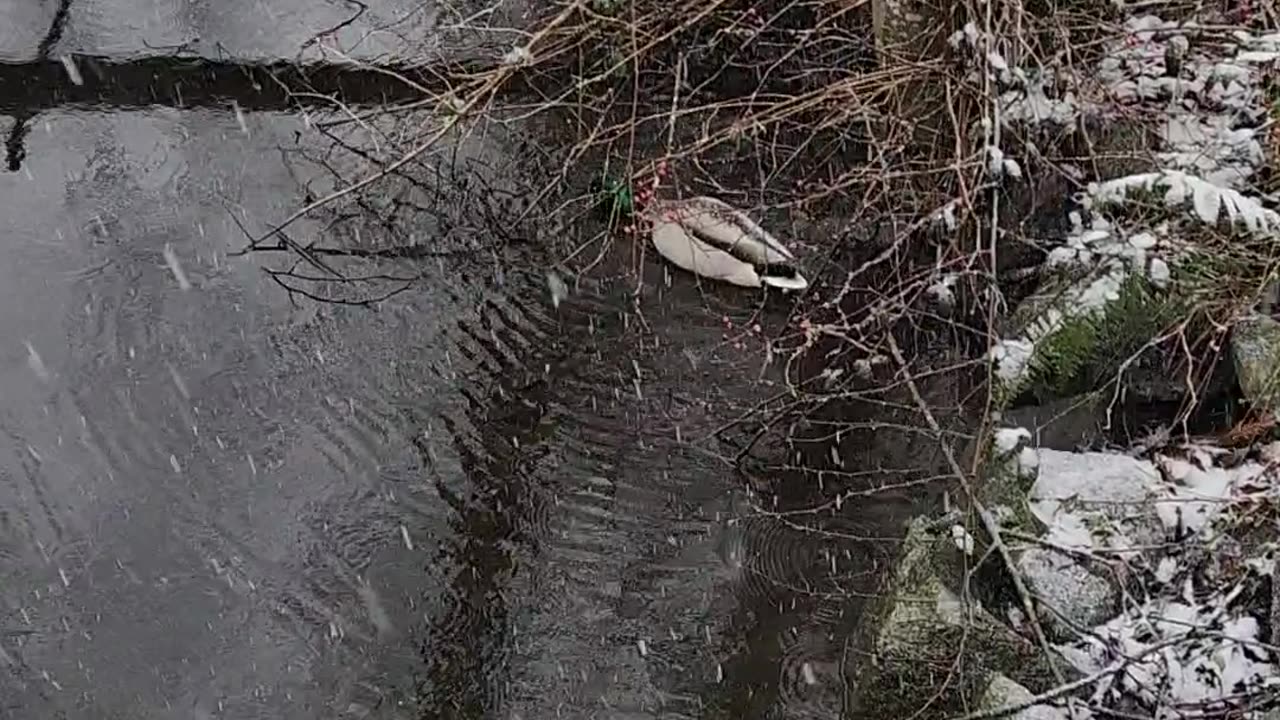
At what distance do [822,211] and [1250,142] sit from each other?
92.6 inches

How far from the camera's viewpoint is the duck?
698 cm

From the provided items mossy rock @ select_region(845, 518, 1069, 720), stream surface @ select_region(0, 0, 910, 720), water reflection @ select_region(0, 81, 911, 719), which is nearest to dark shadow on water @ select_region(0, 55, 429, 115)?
stream surface @ select_region(0, 0, 910, 720)

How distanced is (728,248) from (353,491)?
231 cm

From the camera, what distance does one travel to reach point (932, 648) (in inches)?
183

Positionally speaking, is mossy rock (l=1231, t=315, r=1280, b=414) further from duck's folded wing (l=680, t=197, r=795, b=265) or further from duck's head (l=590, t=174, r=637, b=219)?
duck's head (l=590, t=174, r=637, b=219)

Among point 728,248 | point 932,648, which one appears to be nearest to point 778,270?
point 728,248

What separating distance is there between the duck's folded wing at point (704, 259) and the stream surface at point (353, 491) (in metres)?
0.12

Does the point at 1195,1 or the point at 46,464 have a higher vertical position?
the point at 1195,1

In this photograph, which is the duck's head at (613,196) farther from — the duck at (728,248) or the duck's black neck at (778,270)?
the duck's black neck at (778,270)

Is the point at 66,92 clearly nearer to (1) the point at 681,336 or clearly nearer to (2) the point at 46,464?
(2) the point at 46,464

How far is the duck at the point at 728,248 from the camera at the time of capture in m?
6.98

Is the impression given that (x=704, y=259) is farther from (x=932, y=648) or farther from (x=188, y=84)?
(x=188, y=84)

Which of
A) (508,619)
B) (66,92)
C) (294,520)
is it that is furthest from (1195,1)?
(66,92)

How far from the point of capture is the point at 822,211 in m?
7.16
